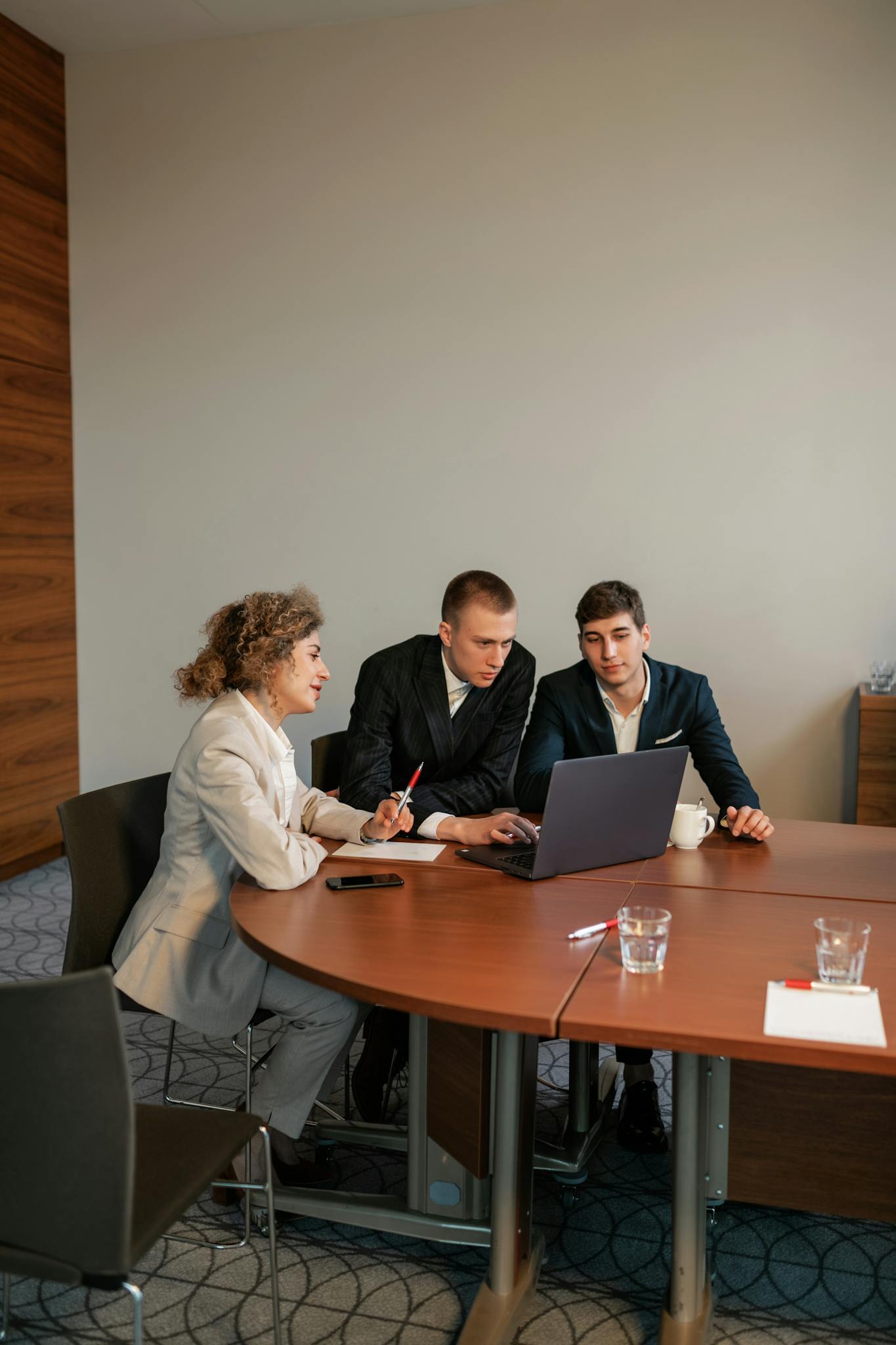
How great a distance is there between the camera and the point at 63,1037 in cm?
144

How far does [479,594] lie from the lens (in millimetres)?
3082

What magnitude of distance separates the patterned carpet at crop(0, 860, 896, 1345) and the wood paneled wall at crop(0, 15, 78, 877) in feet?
9.96

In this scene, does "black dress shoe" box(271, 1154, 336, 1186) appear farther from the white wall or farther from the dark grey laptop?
the white wall

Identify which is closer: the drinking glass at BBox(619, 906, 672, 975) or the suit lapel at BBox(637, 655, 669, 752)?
the drinking glass at BBox(619, 906, 672, 975)

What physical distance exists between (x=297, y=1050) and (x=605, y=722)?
50.3 inches

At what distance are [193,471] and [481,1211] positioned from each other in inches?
151

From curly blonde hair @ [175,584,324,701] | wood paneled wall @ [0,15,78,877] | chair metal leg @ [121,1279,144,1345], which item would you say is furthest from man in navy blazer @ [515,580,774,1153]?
wood paneled wall @ [0,15,78,877]

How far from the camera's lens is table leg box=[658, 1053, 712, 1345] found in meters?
1.98

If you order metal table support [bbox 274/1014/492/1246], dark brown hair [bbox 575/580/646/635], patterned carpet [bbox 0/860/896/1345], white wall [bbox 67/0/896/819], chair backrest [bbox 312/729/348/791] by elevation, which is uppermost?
white wall [bbox 67/0/896/819]

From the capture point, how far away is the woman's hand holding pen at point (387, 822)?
264cm

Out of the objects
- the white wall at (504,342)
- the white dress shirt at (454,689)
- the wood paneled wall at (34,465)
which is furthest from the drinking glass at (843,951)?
the wood paneled wall at (34,465)

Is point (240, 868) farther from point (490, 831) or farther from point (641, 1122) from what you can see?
point (641, 1122)

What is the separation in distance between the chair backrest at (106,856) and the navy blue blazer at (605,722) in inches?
39.1

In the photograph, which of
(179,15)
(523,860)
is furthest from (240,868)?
(179,15)
